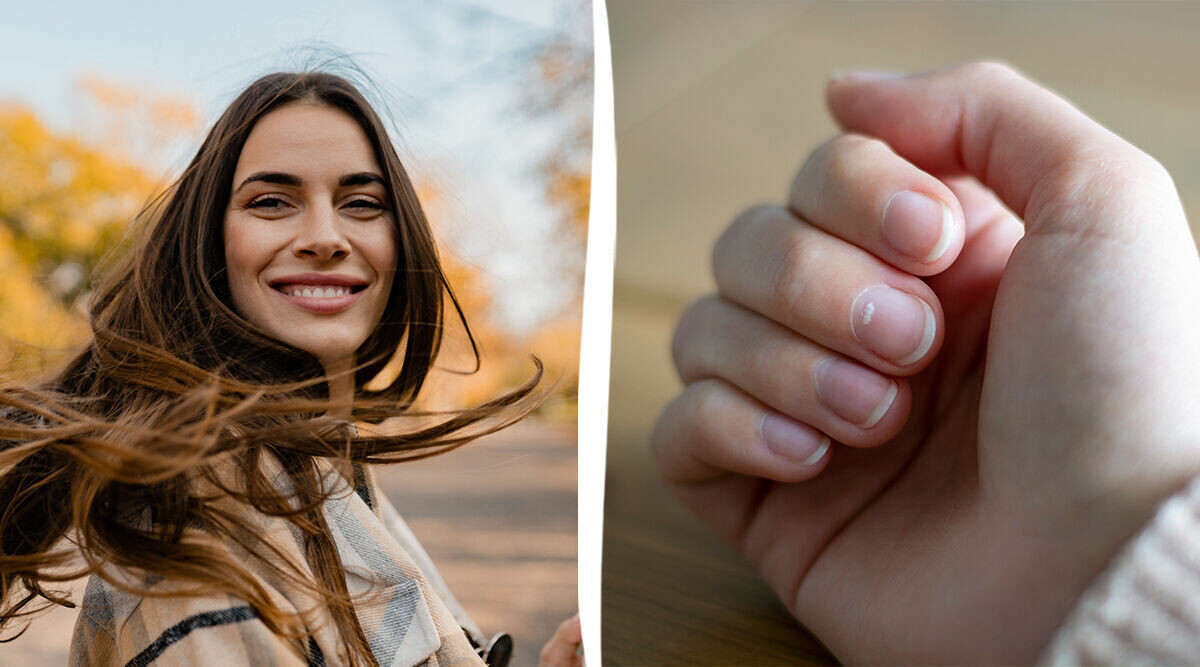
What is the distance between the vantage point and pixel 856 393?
0.29 metres

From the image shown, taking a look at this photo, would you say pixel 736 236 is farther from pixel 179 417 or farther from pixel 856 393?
pixel 179 417

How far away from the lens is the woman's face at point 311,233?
0.19 m

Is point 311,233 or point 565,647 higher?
point 311,233

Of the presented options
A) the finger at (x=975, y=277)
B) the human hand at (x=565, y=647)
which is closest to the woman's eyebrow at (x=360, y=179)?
the human hand at (x=565, y=647)

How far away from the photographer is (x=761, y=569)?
356 mm

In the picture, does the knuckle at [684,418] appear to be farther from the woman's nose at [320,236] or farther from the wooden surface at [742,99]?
the woman's nose at [320,236]

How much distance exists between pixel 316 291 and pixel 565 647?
0.11 metres

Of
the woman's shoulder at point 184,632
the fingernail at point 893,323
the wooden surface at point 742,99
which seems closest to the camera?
the woman's shoulder at point 184,632

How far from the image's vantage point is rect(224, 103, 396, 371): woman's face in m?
0.19

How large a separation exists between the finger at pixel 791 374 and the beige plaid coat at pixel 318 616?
0.48 ft

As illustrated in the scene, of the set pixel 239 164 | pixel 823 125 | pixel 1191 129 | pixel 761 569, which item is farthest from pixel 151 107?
pixel 1191 129

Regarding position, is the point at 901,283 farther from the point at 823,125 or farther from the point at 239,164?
the point at 823,125

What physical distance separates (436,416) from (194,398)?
49mm

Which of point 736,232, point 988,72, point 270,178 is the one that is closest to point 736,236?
point 736,232
